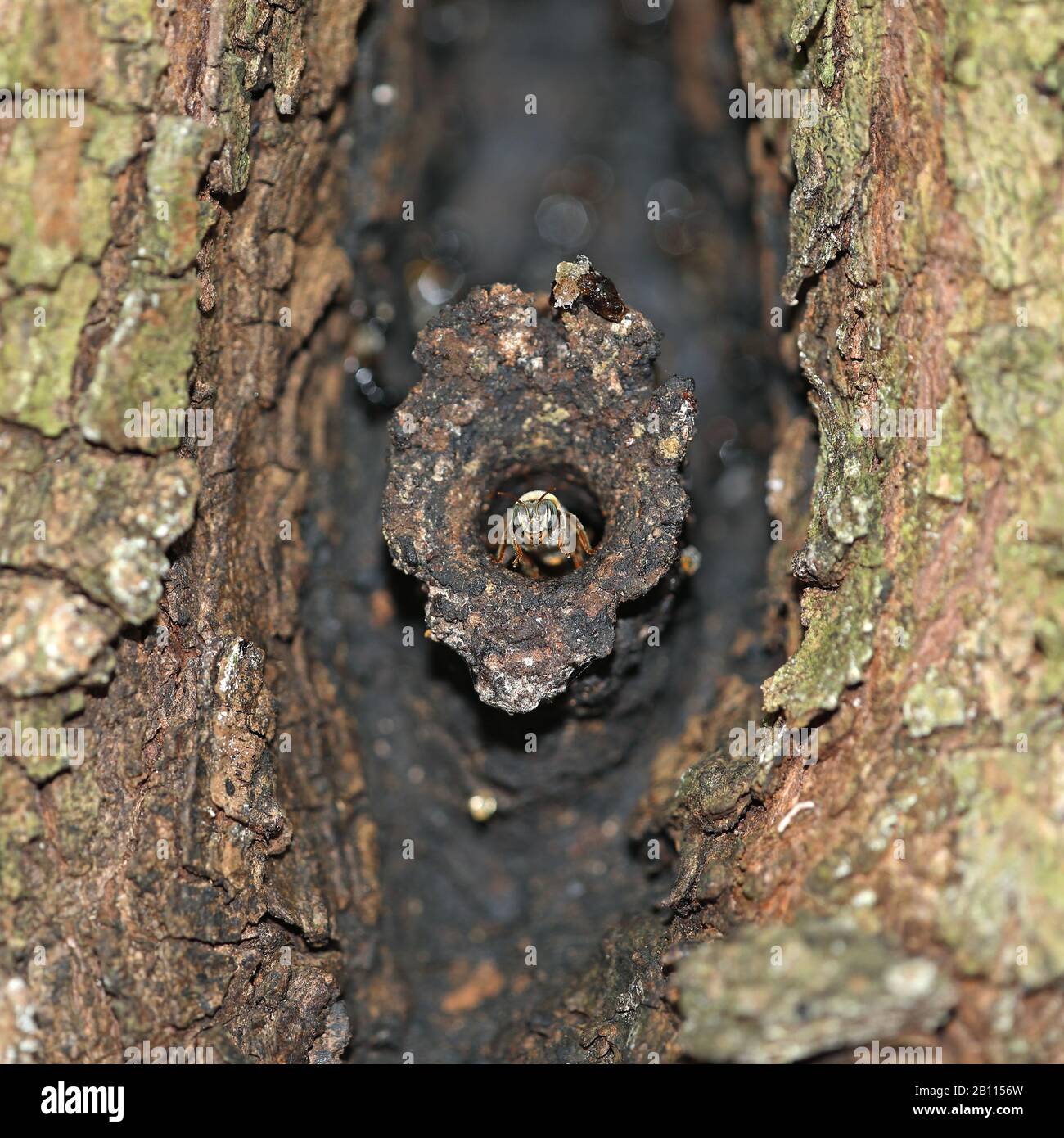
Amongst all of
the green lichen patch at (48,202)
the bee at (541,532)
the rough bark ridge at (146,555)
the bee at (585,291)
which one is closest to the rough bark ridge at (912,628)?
the bee at (585,291)

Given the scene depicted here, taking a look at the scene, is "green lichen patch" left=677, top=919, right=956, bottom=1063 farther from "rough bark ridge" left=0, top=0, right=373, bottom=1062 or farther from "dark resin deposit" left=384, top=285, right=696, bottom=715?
"rough bark ridge" left=0, top=0, right=373, bottom=1062

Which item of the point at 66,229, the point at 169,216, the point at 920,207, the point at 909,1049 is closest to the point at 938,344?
the point at 920,207

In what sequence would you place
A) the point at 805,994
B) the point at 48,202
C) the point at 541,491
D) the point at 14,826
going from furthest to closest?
the point at 541,491 → the point at 14,826 → the point at 48,202 → the point at 805,994

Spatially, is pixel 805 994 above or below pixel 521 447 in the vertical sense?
below

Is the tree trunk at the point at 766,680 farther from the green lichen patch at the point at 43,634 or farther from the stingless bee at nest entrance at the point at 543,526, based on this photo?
the stingless bee at nest entrance at the point at 543,526

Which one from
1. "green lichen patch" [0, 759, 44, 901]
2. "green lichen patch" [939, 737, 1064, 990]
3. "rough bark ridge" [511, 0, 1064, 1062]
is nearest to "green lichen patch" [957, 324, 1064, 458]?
"rough bark ridge" [511, 0, 1064, 1062]

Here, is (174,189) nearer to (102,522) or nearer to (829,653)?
(102,522)

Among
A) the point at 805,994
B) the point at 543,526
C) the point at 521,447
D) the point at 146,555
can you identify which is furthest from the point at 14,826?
the point at 805,994
